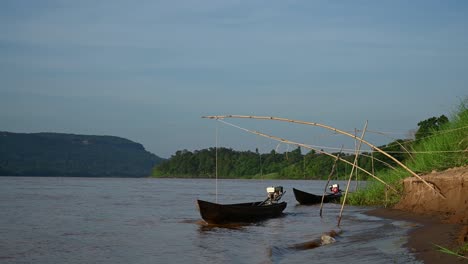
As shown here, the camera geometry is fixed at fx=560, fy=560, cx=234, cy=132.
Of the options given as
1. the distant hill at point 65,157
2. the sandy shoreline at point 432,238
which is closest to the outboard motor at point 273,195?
the sandy shoreline at point 432,238

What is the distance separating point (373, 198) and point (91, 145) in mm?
149264

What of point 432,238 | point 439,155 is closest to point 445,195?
point 439,155

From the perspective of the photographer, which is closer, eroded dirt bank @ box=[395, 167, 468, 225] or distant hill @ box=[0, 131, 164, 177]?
eroded dirt bank @ box=[395, 167, 468, 225]

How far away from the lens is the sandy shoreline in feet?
28.9

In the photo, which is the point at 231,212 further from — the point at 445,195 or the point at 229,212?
the point at 445,195

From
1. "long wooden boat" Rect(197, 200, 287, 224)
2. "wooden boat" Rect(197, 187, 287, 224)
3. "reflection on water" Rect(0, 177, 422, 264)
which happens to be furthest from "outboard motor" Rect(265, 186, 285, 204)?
"long wooden boat" Rect(197, 200, 287, 224)

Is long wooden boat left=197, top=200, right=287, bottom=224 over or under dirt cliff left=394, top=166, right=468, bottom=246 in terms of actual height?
under

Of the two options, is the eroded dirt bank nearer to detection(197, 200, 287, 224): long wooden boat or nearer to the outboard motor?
detection(197, 200, 287, 224): long wooden boat

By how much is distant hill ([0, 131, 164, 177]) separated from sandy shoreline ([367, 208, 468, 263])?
399 ft

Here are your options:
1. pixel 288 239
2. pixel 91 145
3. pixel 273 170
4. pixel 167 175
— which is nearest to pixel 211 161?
pixel 167 175

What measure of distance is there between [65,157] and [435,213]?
139911mm

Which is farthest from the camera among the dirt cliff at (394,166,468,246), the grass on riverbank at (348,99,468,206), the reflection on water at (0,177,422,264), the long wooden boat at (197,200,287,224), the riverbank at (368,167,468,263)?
the long wooden boat at (197,200,287,224)

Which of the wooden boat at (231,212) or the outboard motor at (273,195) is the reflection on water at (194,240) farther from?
the outboard motor at (273,195)

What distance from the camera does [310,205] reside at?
31047 mm
